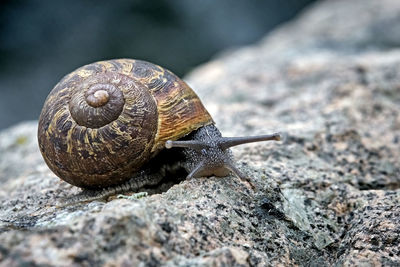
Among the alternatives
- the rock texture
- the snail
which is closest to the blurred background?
the rock texture

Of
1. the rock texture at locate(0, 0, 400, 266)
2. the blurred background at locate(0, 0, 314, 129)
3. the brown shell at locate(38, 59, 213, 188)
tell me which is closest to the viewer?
the rock texture at locate(0, 0, 400, 266)

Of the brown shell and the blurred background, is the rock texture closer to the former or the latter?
the brown shell

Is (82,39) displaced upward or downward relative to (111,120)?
upward

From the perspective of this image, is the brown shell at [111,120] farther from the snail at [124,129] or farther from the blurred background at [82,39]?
the blurred background at [82,39]

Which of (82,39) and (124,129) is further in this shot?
(82,39)

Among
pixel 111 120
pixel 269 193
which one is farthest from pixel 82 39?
pixel 269 193

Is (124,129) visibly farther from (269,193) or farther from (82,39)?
(82,39)

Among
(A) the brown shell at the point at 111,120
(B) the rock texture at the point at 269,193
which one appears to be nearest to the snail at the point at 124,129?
(A) the brown shell at the point at 111,120
